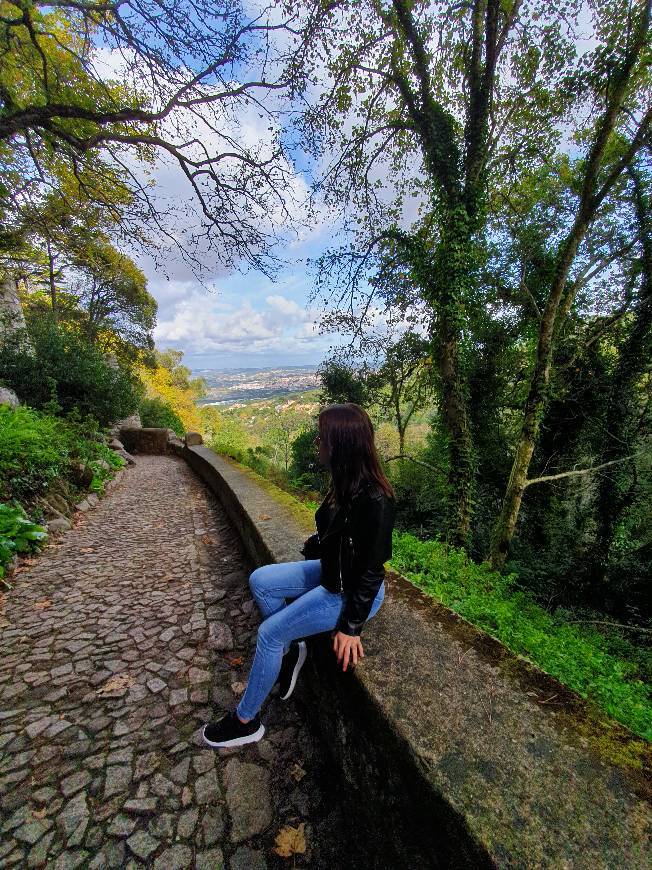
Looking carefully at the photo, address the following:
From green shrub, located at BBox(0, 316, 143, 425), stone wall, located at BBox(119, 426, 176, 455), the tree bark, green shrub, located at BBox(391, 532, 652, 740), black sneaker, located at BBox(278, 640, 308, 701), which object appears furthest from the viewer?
stone wall, located at BBox(119, 426, 176, 455)

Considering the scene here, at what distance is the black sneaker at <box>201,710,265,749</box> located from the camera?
1.96m

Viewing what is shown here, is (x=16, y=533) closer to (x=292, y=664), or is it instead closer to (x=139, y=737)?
(x=139, y=737)

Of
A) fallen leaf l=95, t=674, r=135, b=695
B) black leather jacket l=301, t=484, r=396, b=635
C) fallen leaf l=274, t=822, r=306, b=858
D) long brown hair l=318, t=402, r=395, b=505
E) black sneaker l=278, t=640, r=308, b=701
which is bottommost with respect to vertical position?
fallen leaf l=95, t=674, r=135, b=695

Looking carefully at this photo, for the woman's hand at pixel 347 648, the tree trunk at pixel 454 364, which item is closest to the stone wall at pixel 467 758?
the woman's hand at pixel 347 648

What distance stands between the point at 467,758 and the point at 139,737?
1.96 m

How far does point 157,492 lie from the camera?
7.89 meters

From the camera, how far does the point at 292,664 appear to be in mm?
2109

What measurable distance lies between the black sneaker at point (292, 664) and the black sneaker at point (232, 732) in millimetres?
213

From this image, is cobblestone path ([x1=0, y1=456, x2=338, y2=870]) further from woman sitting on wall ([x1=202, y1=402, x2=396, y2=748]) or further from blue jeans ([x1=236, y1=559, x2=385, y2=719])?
blue jeans ([x1=236, y1=559, x2=385, y2=719])

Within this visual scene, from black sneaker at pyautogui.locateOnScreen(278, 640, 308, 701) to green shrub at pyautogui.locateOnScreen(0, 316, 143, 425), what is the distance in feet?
31.2

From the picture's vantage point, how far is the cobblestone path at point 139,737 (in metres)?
1.57

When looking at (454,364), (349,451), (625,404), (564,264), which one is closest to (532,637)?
(349,451)

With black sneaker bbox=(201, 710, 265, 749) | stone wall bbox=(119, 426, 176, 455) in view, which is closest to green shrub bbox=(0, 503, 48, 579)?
black sneaker bbox=(201, 710, 265, 749)

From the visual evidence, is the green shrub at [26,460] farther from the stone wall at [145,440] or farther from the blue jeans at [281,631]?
the stone wall at [145,440]
